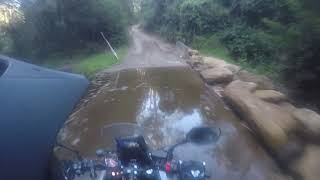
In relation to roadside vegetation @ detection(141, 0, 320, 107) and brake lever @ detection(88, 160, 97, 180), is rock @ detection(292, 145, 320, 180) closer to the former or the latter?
roadside vegetation @ detection(141, 0, 320, 107)

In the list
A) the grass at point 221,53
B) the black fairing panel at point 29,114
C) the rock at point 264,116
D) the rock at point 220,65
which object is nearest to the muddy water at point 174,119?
the rock at point 264,116

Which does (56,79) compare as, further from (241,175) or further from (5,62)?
(241,175)

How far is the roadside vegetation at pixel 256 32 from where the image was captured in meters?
10.5

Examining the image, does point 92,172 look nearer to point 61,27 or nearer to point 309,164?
point 309,164

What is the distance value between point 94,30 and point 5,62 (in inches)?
791

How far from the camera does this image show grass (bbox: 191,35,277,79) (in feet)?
48.1

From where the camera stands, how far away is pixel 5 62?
6258 mm

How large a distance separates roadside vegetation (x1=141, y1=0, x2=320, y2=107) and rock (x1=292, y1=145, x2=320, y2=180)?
355 centimetres

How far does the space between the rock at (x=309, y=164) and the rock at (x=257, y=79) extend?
463cm

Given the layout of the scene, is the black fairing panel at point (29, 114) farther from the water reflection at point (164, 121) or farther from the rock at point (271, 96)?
the rock at point (271, 96)

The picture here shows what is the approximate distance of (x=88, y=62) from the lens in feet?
72.3

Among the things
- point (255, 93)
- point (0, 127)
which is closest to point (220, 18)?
point (255, 93)

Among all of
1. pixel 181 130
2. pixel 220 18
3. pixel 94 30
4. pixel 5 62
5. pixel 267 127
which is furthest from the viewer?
pixel 94 30

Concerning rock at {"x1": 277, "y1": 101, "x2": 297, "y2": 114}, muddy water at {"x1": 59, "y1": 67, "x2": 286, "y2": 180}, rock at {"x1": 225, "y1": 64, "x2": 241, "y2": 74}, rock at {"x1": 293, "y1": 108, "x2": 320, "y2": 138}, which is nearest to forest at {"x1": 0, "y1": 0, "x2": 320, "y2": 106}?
rock at {"x1": 225, "y1": 64, "x2": 241, "y2": 74}
